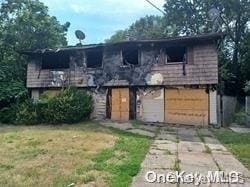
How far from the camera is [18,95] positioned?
21.0 m

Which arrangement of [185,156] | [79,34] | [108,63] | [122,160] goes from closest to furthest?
[122,160] < [185,156] < [108,63] < [79,34]

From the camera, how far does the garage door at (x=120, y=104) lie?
19453 millimetres

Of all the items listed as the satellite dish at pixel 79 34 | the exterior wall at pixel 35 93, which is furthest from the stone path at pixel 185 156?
the satellite dish at pixel 79 34

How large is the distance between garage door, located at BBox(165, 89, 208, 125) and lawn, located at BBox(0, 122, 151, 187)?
631 centimetres

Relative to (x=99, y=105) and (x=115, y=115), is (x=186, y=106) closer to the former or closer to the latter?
(x=115, y=115)

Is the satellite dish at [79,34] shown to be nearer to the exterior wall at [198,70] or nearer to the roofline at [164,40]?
the roofline at [164,40]

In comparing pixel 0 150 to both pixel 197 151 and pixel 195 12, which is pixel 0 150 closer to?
pixel 197 151

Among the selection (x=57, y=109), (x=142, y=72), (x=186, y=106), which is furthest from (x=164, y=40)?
(x=57, y=109)

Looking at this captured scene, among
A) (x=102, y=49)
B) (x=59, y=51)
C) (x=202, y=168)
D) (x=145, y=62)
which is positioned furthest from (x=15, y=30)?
(x=202, y=168)

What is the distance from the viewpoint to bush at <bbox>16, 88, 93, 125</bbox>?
60.2ft

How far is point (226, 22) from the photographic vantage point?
31.8 meters

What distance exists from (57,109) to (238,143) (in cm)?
967

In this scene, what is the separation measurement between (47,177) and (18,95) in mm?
14629

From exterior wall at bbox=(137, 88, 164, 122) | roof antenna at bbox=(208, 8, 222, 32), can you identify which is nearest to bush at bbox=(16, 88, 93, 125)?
exterior wall at bbox=(137, 88, 164, 122)
